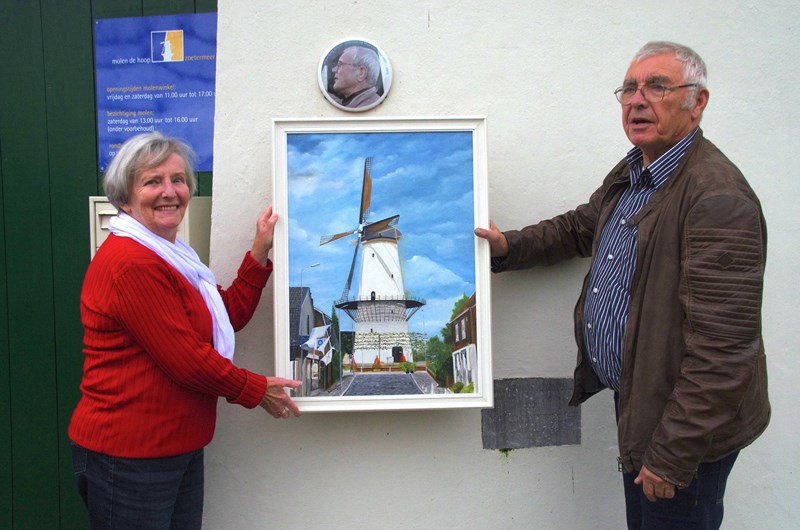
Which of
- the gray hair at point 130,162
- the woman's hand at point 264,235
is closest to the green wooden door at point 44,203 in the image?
the woman's hand at point 264,235

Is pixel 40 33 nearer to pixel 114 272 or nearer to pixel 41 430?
pixel 114 272

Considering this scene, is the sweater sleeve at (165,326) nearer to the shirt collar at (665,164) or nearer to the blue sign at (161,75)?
the blue sign at (161,75)

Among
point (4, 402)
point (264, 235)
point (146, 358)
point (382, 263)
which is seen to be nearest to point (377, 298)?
point (382, 263)

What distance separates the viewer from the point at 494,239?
2.35 m

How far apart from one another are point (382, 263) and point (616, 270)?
864 mm

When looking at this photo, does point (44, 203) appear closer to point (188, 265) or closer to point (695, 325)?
point (188, 265)

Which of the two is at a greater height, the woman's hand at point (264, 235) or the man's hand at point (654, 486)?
the woman's hand at point (264, 235)

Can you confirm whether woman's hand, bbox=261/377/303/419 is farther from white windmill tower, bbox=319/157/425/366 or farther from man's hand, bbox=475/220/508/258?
man's hand, bbox=475/220/508/258

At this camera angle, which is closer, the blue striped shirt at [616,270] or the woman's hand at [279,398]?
Result: the blue striped shirt at [616,270]

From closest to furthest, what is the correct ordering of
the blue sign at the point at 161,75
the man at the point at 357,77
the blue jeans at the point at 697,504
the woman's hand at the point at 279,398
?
1. the blue jeans at the point at 697,504
2. the woman's hand at the point at 279,398
3. the man at the point at 357,77
4. the blue sign at the point at 161,75

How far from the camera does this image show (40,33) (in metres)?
2.78

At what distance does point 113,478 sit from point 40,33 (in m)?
2.11

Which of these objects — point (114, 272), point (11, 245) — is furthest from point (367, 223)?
point (11, 245)

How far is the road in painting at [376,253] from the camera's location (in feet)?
7.61
